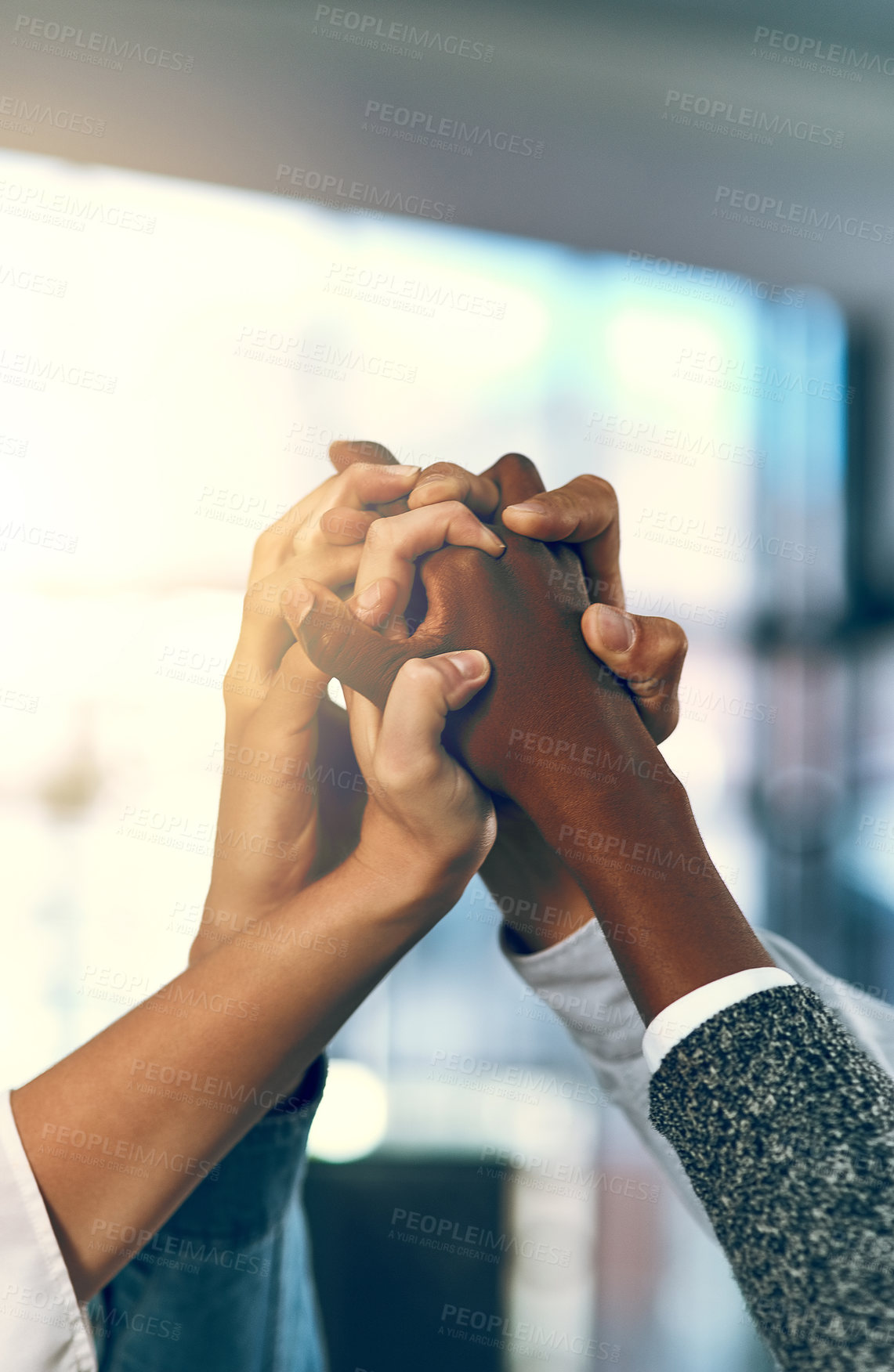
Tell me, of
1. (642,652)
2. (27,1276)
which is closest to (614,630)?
(642,652)

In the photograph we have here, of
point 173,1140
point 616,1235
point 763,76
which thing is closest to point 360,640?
point 173,1140

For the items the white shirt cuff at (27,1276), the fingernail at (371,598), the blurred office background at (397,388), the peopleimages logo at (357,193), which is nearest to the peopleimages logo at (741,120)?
the blurred office background at (397,388)

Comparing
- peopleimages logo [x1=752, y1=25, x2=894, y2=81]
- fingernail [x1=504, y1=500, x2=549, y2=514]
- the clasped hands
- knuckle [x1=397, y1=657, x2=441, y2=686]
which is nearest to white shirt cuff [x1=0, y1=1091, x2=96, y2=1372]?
the clasped hands

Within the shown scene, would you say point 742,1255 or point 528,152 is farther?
point 528,152

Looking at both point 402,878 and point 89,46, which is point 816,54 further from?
point 402,878

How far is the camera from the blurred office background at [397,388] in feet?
2.76

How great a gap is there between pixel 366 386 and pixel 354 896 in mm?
803

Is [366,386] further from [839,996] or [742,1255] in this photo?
[742,1255]

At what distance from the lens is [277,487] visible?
103cm

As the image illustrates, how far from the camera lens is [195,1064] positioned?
0.35m

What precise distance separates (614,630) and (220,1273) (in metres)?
0.38

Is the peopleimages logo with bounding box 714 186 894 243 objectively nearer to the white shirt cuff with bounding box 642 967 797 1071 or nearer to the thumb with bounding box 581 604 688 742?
the thumb with bounding box 581 604 688 742

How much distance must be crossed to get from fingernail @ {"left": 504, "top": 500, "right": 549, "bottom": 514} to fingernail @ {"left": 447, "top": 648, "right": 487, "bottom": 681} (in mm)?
79

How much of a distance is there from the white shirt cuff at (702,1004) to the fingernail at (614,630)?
15 cm
